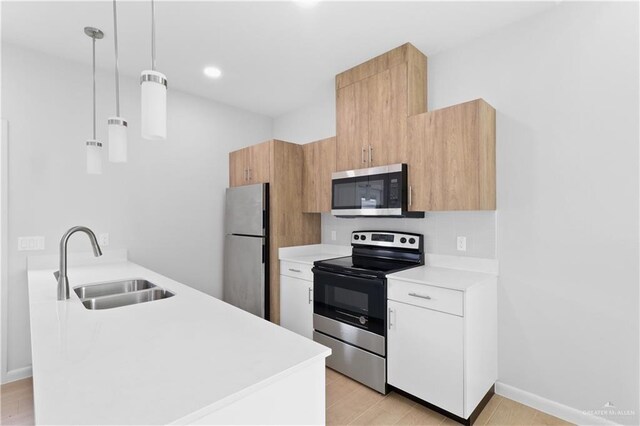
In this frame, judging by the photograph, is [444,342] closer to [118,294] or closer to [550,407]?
[550,407]

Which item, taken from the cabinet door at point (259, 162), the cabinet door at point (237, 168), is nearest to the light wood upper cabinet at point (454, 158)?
the cabinet door at point (259, 162)

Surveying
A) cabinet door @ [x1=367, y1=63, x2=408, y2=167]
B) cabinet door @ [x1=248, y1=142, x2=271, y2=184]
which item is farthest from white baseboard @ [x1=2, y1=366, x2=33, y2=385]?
cabinet door @ [x1=367, y1=63, x2=408, y2=167]

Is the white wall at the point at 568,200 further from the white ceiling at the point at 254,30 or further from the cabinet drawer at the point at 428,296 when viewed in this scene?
the cabinet drawer at the point at 428,296

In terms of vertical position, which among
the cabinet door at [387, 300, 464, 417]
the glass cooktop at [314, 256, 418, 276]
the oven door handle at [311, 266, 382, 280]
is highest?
the glass cooktop at [314, 256, 418, 276]

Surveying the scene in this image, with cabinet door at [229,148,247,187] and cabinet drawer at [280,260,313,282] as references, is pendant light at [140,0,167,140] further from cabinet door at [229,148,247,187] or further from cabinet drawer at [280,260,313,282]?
cabinet door at [229,148,247,187]

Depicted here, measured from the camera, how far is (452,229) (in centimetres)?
243

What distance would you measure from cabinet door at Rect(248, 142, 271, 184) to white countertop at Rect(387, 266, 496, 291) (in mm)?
1675

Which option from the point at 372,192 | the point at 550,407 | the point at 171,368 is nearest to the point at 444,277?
the point at 372,192

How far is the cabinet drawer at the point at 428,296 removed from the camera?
188 cm

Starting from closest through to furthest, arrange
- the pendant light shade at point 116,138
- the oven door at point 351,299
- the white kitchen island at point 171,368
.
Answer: the white kitchen island at point 171,368
the pendant light shade at point 116,138
the oven door at point 351,299

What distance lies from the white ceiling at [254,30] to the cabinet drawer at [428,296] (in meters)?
1.79

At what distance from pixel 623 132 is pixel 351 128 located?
1.78 m

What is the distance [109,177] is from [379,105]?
2.48 metres

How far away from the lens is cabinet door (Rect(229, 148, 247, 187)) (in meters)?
3.48
